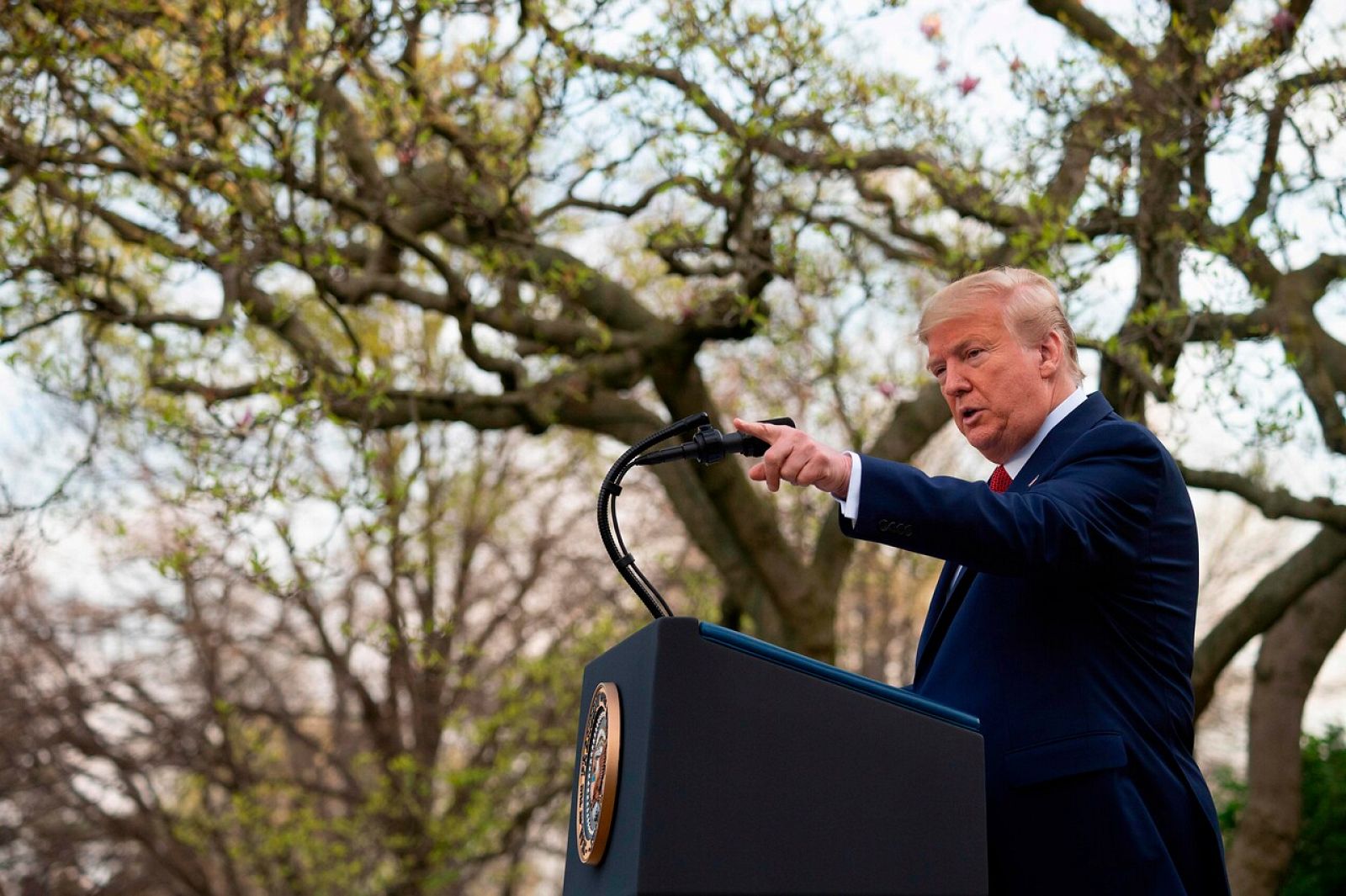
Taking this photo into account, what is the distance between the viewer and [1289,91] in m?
4.80

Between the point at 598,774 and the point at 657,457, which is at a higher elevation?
the point at 657,457

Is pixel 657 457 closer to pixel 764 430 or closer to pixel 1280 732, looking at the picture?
pixel 764 430

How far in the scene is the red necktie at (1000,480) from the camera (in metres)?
2.32

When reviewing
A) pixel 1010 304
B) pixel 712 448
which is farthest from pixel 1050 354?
pixel 712 448

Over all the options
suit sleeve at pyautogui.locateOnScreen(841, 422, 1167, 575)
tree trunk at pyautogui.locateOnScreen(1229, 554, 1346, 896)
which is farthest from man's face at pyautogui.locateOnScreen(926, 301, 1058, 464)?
tree trunk at pyautogui.locateOnScreen(1229, 554, 1346, 896)

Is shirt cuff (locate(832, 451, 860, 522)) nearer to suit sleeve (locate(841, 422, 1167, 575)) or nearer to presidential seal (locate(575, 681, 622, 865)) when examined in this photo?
suit sleeve (locate(841, 422, 1167, 575))

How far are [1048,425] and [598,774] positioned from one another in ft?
3.20

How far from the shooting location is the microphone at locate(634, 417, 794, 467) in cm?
191

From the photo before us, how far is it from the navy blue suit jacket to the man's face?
0.40ft

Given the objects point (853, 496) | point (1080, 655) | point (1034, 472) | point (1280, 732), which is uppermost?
point (1280, 732)

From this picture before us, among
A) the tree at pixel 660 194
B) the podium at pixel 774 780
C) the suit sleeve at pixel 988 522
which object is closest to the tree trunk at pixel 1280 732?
the tree at pixel 660 194

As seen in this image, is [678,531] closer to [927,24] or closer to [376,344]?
[376,344]

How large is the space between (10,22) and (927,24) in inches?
146

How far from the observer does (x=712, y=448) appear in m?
1.91
